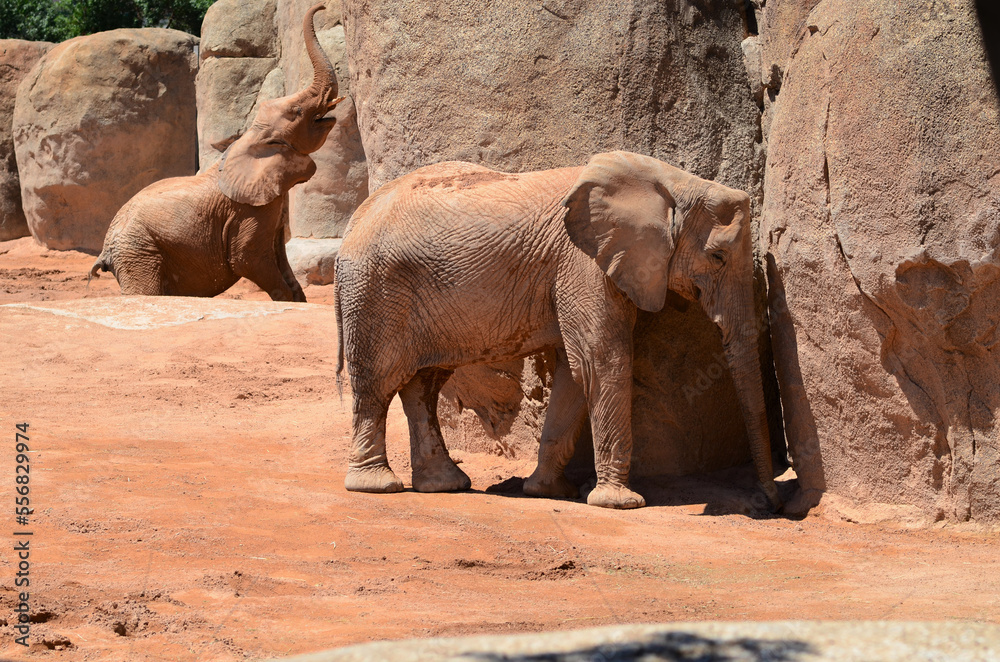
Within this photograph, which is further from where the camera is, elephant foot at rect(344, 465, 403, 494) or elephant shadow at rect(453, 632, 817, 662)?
elephant foot at rect(344, 465, 403, 494)

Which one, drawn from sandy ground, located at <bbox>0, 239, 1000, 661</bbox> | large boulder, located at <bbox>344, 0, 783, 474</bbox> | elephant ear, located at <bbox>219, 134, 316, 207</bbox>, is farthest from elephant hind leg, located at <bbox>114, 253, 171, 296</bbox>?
large boulder, located at <bbox>344, 0, 783, 474</bbox>

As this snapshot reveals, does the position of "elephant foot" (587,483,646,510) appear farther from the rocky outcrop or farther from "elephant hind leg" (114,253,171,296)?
the rocky outcrop

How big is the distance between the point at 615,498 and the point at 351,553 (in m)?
1.54

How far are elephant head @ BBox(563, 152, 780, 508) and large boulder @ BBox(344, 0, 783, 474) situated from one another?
0.60 m

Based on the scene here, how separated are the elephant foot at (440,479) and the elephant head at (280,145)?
5.88 m

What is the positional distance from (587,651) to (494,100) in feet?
15.9

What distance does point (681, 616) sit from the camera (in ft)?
13.1

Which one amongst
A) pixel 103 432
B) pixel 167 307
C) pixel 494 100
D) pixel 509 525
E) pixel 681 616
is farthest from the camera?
pixel 167 307

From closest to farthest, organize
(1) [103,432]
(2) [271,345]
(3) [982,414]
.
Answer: (3) [982,414] < (1) [103,432] < (2) [271,345]

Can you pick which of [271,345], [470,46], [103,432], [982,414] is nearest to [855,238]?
[982,414]

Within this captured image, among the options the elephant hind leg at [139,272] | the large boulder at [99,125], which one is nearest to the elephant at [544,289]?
the elephant hind leg at [139,272]

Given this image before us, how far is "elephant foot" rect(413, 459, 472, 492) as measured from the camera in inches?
251

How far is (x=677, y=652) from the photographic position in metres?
2.23

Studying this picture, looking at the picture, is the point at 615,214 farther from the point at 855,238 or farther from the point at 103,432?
the point at 103,432
